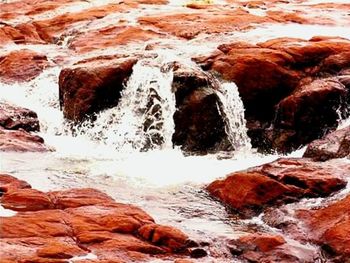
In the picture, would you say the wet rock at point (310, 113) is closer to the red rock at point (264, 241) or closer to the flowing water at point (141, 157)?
the flowing water at point (141, 157)

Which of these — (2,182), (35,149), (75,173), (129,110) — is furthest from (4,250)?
(129,110)

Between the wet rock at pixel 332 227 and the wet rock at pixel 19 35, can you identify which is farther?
the wet rock at pixel 19 35

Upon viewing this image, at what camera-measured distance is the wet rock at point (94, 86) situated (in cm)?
1434

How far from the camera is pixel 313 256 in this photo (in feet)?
24.3

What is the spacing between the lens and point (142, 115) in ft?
46.2

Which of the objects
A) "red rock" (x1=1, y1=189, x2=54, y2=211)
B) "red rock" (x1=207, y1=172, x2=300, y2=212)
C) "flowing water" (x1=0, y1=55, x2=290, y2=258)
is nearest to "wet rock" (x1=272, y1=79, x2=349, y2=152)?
"flowing water" (x1=0, y1=55, x2=290, y2=258)

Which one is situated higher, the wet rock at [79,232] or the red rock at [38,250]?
the red rock at [38,250]

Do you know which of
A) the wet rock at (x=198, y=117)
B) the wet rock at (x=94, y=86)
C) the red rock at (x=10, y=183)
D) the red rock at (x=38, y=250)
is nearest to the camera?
the red rock at (x=38, y=250)

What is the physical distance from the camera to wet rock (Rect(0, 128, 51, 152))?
39.8 ft

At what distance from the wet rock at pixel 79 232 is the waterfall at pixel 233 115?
5.56m

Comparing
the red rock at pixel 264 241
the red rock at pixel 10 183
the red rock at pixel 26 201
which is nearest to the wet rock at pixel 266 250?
the red rock at pixel 264 241

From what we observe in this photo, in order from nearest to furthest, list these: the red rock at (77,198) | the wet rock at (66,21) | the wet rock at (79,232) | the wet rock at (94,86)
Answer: the wet rock at (79,232) < the red rock at (77,198) < the wet rock at (94,86) < the wet rock at (66,21)

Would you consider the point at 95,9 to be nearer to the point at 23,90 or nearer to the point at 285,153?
the point at 23,90

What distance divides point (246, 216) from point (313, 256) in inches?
64.8
